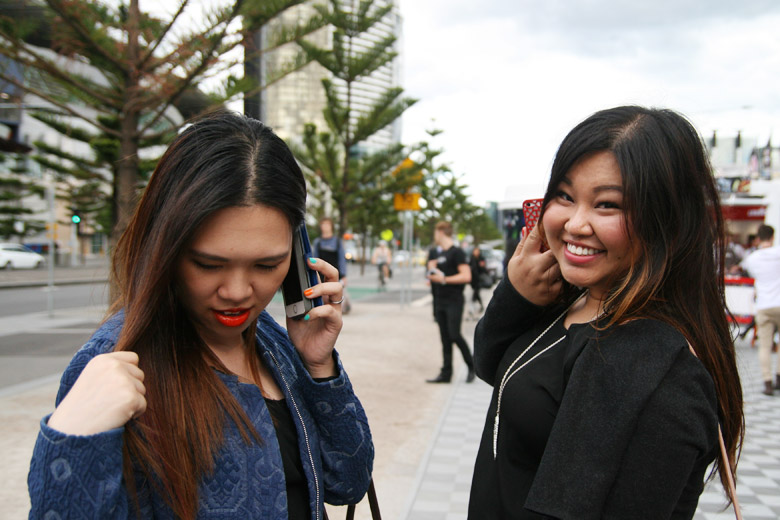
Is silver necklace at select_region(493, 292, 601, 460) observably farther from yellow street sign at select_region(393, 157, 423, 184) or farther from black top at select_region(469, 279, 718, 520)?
yellow street sign at select_region(393, 157, 423, 184)

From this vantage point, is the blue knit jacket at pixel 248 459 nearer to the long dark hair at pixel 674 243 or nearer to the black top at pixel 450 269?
the long dark hair at pixel 674 243

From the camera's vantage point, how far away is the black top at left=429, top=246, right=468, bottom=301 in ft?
23.9

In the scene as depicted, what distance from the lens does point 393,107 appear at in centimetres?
1614

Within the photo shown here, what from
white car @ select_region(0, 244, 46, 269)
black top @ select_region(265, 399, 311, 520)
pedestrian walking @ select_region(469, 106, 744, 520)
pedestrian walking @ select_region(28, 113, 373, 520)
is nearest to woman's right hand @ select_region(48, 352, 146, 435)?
pedestrian walking @ select_region(28, 113, 373, 520)

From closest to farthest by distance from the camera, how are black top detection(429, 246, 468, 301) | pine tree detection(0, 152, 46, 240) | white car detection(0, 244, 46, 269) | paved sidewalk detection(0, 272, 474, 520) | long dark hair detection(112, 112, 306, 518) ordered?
long dark hair detection(112, 112, 306, 518) < paved sidewalk detection(0, 272, 474, 520) < black top detection(429, 246, 468, 301) < white car detection(0, 244, 46, 269) < pine tree detection(0, 152, 46, 240)

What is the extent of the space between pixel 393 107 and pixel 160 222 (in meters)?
15.5

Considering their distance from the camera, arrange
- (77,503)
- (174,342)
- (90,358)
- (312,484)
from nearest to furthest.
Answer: (77,503)
(90,358)
(174,342)
(312,484)

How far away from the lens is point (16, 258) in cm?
3045

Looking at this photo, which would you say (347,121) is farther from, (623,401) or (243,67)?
(623,401)

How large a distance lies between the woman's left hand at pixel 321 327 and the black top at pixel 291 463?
5.5 inches

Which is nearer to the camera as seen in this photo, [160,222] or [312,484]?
[160,222]

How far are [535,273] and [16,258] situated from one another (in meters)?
34.2

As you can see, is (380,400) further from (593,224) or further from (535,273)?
(593,224)

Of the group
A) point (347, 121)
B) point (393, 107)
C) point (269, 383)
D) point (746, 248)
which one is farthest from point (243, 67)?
point (746, 248)
